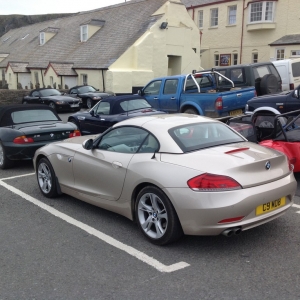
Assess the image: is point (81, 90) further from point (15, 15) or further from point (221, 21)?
point (15, 15)

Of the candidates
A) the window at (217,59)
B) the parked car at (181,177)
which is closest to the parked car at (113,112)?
the parked car at (181,177)

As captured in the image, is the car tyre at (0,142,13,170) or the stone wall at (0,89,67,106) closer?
the car tyre at (0,142,13,170)

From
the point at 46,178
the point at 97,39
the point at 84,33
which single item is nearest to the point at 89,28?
the point at 84,33

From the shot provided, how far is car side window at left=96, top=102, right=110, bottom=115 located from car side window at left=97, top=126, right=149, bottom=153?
17.0 feet

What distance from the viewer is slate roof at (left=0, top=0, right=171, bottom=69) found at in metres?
28.8

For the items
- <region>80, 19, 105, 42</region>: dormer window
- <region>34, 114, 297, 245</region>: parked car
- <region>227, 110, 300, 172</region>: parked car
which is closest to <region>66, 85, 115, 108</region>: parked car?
<region>80, 19, 105, 42</region>: dormer window

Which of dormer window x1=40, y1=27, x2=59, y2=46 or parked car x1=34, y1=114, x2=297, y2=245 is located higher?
dormer window x1=40, y1=27, x2=59, y2=46

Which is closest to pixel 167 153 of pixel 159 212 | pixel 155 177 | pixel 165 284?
pixel 155 177

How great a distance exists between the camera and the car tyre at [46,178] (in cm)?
633

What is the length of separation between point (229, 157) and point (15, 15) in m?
89.2

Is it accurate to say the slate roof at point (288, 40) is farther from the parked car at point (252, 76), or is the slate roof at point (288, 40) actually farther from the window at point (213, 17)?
the parked car at point (252, 76)

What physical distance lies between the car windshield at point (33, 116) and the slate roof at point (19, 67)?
29.5 m

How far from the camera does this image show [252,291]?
139 inches

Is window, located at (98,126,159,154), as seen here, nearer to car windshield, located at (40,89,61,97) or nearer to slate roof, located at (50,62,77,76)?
car windshield, located at (40,89,61,97)
